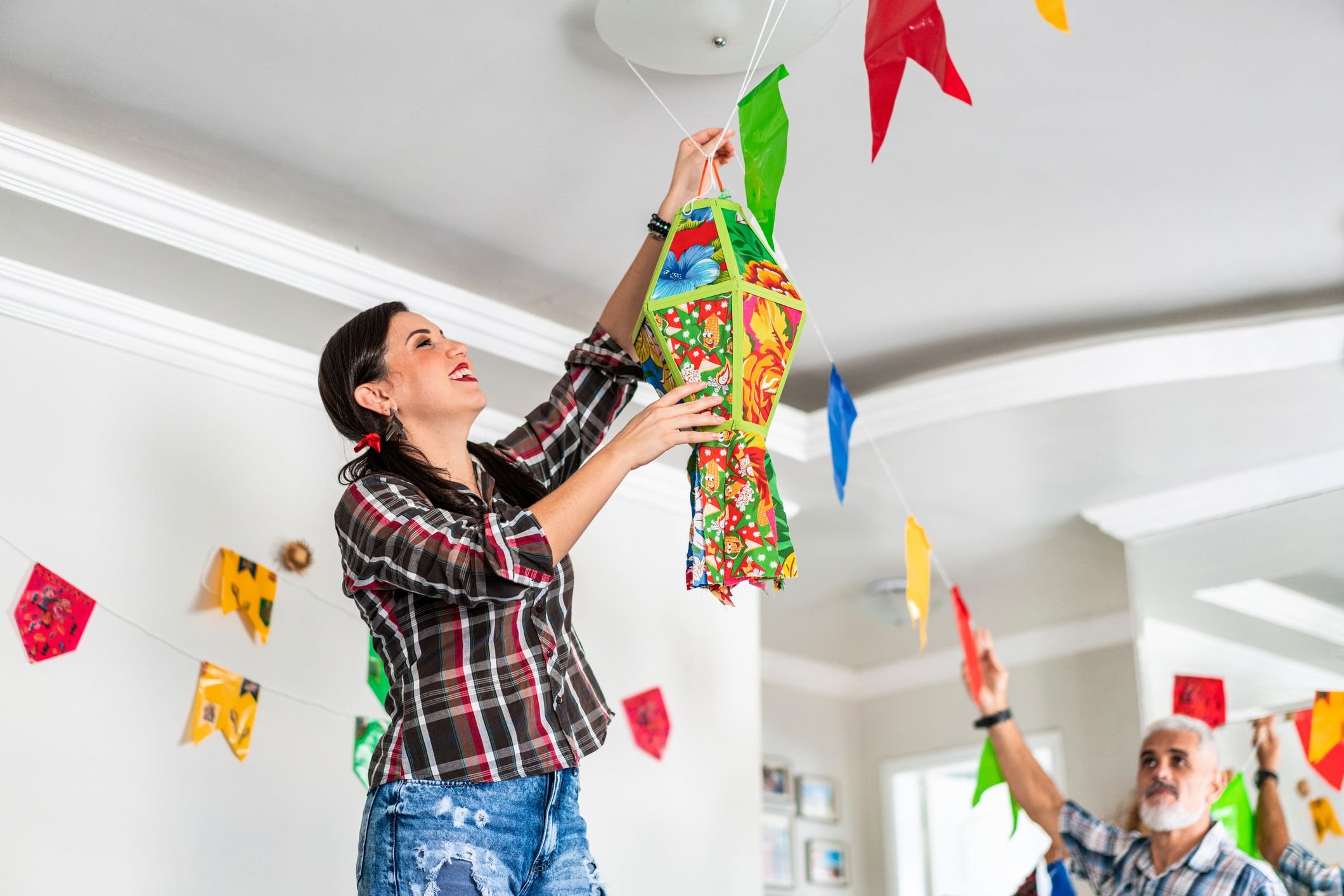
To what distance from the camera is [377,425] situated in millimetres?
1553

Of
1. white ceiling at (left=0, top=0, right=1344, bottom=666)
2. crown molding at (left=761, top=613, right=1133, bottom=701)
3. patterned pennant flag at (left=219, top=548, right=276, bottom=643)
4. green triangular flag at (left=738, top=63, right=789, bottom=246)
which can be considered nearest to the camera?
green triangular flag at (left=738, top=63, right=789, bottom=246)

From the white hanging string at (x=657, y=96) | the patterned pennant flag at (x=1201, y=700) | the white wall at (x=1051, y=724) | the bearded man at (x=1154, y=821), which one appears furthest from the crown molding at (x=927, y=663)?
the white hanging string at (x=657, y=96)

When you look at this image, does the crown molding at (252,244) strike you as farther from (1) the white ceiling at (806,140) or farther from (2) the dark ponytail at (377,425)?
(2) the dark ponytail at (377,425)

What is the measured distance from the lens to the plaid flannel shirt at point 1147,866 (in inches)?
101

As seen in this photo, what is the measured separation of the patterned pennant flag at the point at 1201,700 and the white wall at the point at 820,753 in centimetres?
188

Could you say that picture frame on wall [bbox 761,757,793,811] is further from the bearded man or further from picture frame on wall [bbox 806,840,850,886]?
→ the bearded man

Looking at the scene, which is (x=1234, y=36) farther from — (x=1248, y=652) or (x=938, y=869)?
(x=938, y=869)

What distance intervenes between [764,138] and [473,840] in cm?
98

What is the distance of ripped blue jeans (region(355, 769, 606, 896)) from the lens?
1.24 meters

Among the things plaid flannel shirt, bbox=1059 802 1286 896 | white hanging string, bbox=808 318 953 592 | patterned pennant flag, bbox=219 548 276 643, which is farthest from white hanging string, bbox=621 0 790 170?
plaid flannel shirt, bbox=1059 802 1286 896

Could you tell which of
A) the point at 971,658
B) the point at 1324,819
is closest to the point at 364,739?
the point at 971,658

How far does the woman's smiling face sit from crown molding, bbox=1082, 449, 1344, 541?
2666 mm

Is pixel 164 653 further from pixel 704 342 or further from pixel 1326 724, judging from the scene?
pixel 1326 724

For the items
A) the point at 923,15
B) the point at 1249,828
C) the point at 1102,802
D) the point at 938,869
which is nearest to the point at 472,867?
the point at 923,15
